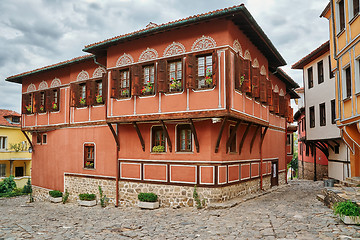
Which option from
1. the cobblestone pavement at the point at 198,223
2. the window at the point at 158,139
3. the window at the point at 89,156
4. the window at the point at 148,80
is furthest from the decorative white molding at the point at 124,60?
the cobblestone pavement at the point at 198,223

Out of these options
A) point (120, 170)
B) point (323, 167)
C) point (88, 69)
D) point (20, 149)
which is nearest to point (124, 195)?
point (120, 170)

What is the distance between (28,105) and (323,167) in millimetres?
22038

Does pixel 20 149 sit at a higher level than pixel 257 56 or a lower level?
lower

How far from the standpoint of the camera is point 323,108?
781 inches

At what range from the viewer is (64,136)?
18344 millimetres

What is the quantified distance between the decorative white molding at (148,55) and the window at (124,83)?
3.58 ft

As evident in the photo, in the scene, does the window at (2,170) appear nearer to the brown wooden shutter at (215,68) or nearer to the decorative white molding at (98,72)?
the decorative white molding at (98,72)

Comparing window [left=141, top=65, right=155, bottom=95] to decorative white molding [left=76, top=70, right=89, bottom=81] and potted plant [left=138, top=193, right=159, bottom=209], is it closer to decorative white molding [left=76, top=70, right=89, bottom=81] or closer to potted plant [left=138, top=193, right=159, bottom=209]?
potted plant [left=138, top=193, right=159, bottom=209]

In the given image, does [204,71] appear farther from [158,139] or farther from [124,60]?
[124,60]

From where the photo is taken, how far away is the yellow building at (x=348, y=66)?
38.6 ft

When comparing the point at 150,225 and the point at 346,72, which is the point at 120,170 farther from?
the point at 346,72

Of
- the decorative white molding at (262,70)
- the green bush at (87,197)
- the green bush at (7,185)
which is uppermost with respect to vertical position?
the decorative white molding at (262,70)

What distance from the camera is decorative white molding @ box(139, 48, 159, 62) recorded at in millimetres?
13538

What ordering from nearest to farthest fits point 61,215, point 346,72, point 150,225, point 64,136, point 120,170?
point 150,225 < point 346,72 < point 61,215 < point 120,170 < point 64,136
